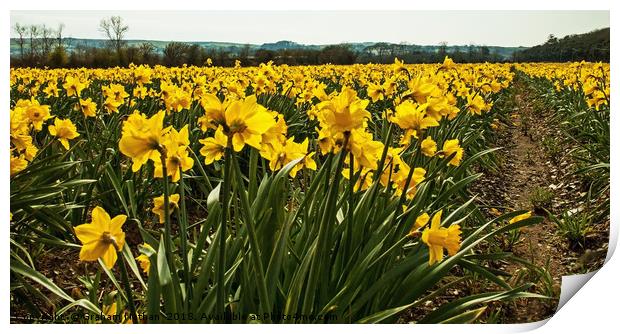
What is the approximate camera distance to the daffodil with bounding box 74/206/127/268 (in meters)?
0.89

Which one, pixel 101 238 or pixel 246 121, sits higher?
pixel 246 121

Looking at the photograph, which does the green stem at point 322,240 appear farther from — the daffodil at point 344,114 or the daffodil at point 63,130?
the daffodil at point 63,130

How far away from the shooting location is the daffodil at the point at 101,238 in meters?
0.89

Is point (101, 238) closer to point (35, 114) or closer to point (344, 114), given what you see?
point (344, 114)

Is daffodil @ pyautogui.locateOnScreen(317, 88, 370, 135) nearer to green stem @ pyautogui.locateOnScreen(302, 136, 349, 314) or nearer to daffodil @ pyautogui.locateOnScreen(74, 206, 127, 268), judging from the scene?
green stem @ pyautogui.locateOnScreen(302, 136, 349, 314)

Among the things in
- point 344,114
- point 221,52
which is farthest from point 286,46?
point 344,114

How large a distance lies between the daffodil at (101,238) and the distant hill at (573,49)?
1.68m

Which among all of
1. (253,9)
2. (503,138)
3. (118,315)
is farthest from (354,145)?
(503,138)

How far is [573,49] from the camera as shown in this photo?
2102mm

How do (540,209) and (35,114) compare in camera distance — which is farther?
(540,209)

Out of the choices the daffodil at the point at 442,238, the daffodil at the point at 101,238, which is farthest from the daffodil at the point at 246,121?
the daffodil at the point at 442,238

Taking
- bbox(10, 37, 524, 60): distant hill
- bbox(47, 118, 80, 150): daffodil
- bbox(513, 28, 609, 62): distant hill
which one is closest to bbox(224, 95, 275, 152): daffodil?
bbox(10, 37, 524, 60): distant hill

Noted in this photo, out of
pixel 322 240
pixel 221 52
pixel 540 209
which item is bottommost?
pixel 540 209

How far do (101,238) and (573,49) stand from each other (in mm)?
1943
